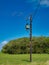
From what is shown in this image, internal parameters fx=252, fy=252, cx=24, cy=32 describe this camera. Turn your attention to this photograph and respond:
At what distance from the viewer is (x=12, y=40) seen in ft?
244

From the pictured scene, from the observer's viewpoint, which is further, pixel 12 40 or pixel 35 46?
pixel 12 40

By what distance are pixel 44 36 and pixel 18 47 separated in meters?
8.64

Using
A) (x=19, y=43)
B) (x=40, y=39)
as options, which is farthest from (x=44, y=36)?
(x=19, y=43)

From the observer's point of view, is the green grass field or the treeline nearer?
the green grass field

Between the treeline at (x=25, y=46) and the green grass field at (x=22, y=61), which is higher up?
the treeline at (x=25, y=46)

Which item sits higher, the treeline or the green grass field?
the treeline

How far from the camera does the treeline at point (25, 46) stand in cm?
6825

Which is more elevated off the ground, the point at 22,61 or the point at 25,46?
the point at 25,46

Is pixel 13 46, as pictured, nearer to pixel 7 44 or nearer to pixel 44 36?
pixel 7 44

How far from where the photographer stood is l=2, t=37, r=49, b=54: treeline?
68250 mm

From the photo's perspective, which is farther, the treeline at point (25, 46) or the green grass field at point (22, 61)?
the treeline at point (25, 46)

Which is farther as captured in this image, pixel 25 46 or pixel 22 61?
pixel 25 46

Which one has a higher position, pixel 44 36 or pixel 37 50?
pixel 44 36

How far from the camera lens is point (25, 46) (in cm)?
6994
